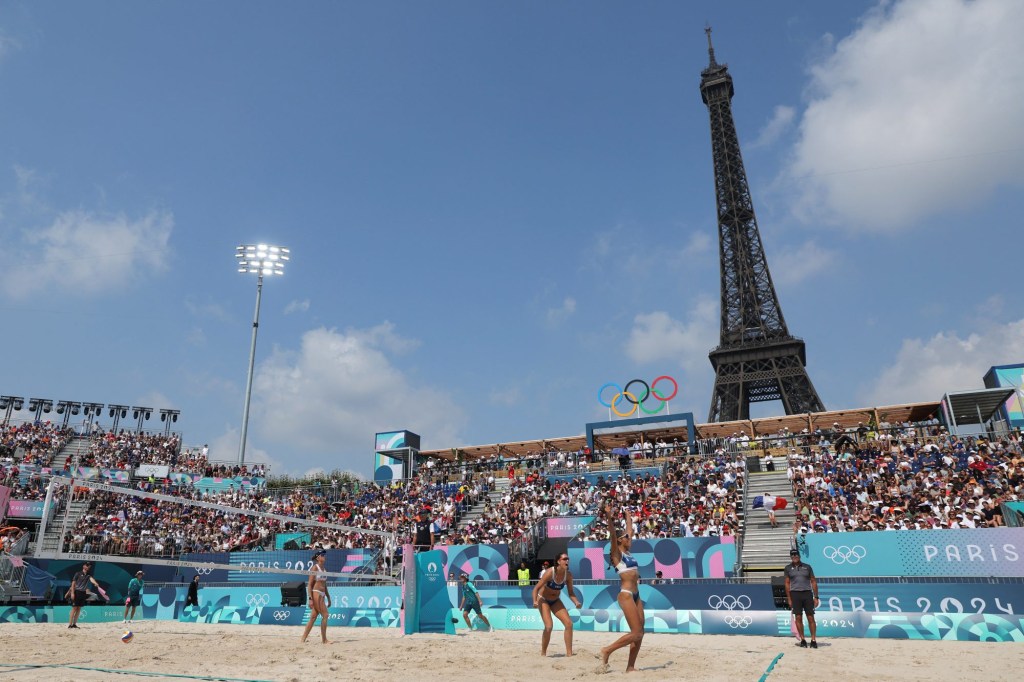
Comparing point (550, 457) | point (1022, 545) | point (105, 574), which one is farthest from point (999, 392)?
point (105, 574)

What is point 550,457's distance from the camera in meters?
36.0

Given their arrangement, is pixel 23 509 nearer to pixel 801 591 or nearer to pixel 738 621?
pixel 738 621

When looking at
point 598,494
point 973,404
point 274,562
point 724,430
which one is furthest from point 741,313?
point 274,562

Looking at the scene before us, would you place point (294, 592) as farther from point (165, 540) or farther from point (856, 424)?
point (856, 424)

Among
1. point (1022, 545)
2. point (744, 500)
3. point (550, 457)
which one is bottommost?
point (1022, 545)

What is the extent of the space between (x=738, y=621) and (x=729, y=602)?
83cm

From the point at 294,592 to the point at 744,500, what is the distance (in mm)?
16404

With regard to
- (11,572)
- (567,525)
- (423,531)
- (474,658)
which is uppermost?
(567,525)

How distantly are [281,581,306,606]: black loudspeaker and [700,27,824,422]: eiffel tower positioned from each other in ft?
130

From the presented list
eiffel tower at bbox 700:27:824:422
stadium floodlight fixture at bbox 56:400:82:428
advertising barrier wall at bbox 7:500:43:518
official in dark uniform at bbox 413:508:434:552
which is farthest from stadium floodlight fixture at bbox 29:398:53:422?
eiffel tower at bbox 700:27:824:422

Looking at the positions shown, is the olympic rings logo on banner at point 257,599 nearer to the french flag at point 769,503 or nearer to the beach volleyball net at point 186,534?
the beach volleyball net at point 186,534

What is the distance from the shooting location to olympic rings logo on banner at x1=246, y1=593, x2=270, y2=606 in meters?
20.7

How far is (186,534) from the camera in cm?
3312

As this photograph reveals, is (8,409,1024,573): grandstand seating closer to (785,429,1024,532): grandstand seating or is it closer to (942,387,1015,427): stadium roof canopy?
(785,429,1024,532): grandstand seating
